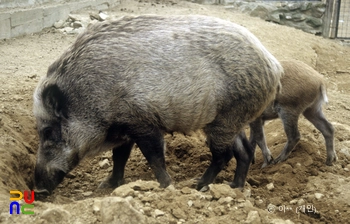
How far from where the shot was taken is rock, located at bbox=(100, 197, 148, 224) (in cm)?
356

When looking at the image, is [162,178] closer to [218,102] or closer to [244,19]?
[218,102]

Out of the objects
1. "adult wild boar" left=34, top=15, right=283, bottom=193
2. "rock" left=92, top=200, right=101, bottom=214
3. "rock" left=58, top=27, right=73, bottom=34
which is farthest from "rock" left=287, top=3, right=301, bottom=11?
"rock" left=92, top=200, right=101, bottom=214

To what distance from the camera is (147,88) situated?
15.6 feet

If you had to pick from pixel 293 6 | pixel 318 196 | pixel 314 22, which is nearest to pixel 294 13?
pixel 293 6

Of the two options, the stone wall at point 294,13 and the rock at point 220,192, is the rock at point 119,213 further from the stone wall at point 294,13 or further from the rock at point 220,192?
the stone wall at point 294,13

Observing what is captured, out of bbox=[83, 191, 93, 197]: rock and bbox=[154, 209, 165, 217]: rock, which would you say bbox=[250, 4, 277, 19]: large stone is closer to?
bbox=[83, 191, 93, 197]: rock

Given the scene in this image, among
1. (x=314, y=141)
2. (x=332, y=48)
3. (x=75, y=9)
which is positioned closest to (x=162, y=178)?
(x=314, y=141)

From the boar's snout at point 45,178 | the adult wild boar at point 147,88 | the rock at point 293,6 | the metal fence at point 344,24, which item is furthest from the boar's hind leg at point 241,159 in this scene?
the rock at point 293,6

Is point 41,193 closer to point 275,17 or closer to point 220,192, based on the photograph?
point 220,192

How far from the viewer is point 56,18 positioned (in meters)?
10.9

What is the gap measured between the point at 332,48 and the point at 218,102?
8.21 m

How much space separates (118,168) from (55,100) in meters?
1.14

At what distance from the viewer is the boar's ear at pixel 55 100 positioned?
15.8ft

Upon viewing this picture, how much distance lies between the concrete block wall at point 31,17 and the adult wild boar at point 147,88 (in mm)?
4907
